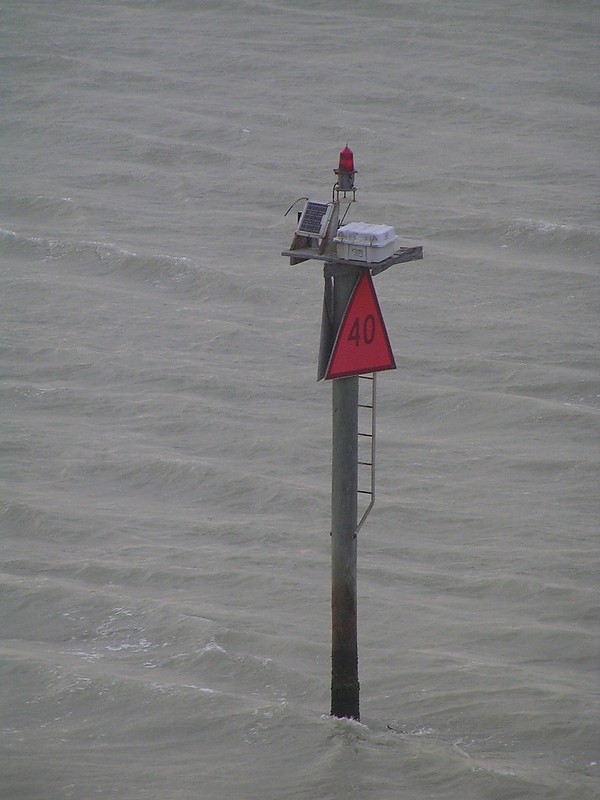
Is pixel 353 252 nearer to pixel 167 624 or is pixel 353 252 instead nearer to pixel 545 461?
pixel 167 624

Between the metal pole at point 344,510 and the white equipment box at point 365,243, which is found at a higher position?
the white equipment box at point 365,243

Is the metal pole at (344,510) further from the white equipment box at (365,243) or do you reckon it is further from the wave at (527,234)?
the wave at (527,234)

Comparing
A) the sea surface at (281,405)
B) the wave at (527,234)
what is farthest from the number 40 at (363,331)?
the wave at (527,234)

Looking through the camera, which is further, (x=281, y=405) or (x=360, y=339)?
(x=281, y=405)

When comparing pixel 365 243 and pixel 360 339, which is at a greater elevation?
pixel 365 243

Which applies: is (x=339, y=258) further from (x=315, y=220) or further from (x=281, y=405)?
(x=281, y=405)

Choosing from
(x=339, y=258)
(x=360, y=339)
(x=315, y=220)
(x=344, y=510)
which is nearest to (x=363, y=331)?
(x=360, y=339)

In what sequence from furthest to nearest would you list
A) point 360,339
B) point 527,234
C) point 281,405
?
point 527,234 → point 281,405 → point 360,339
